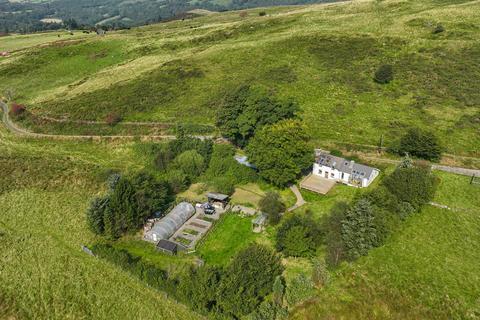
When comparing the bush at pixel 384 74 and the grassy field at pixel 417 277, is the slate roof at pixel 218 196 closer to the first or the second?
the grassy field at pixel 417 277

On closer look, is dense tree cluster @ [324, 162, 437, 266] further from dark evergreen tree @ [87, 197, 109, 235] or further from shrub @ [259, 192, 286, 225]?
dark evergreen tree @ [87, 197, 109, 235]

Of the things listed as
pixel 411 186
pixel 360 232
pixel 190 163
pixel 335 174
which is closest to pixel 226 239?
pixel 360 232

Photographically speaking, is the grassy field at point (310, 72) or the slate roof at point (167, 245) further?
the grassy field at point (310, 72)

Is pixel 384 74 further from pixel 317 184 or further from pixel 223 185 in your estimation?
pixel 223 185

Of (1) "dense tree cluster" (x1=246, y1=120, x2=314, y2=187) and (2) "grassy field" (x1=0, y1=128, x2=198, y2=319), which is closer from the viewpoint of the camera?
(2) "grassy field" (x1=0, y1=128, x2=198, y2=319)

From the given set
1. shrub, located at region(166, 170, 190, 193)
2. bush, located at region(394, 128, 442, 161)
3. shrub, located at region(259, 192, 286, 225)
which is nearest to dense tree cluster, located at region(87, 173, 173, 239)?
shrub, located at region(166, 170, 190, 193)

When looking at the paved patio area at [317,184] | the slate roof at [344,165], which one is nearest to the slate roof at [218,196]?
the paved patio area at [317,184]

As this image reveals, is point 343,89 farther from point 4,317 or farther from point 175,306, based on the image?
point 4,317
